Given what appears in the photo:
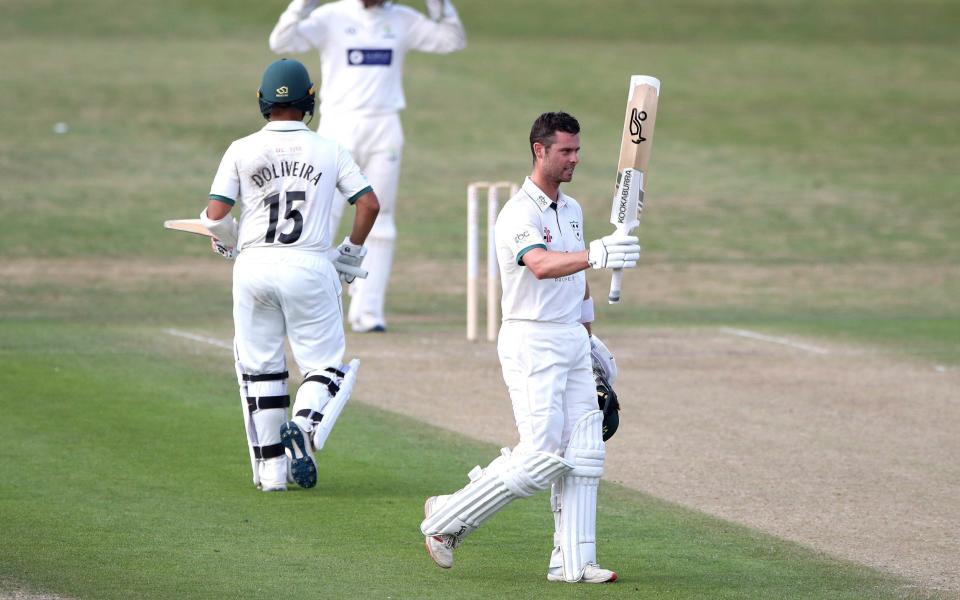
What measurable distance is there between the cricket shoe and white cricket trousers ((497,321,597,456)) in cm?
152

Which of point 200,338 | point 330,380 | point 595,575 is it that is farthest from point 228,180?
point 200,338

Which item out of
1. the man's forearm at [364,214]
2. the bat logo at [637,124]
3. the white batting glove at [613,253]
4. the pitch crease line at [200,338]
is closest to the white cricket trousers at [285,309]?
the man's forearm at [364,214]

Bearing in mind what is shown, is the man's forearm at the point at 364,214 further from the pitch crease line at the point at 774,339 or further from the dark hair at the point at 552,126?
the pitch crease line at the point at 774,339

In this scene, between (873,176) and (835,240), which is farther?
(873,176)

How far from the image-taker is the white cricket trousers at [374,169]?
1366 cm

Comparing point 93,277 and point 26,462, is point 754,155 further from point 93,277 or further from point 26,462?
point 26,462

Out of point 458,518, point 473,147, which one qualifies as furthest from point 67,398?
point 473,147

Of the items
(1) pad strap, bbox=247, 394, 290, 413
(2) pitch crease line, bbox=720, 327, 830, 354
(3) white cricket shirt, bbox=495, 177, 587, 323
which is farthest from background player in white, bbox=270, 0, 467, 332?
(3) white cricket shirt, bbox=495, 177, 587, 323

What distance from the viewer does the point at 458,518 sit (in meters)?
6.86

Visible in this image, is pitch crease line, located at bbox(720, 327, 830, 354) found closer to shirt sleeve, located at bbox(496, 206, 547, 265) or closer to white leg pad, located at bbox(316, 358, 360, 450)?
white leg pad, located at bbox(316, 358, 360, 450)

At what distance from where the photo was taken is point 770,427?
10.5 meters

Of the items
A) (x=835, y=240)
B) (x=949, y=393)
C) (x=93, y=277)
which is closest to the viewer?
(x=949, y=393)

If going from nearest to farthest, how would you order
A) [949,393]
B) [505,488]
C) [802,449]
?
[505,488] < [802,449] < [949,393]

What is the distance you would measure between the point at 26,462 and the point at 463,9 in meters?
33.5
